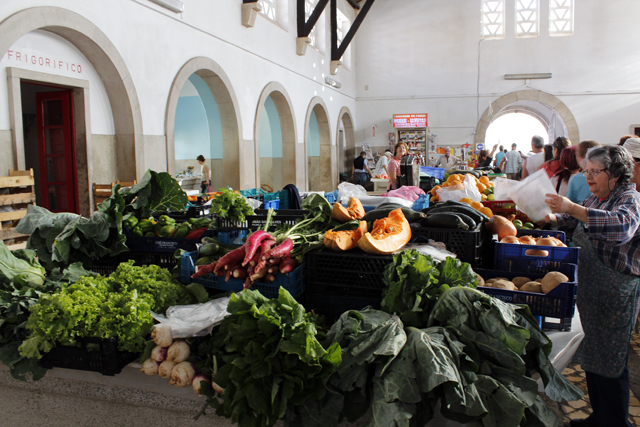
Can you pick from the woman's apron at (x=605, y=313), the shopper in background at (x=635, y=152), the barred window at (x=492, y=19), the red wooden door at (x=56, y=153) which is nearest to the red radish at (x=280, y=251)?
the woman's apron at (x=605, y=313)

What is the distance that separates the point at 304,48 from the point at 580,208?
1020 centimetres

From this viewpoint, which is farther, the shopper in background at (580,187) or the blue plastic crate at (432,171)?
the blue plastic crate at (432,171)

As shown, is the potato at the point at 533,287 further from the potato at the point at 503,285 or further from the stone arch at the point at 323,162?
the stone arch at the point at 323,162

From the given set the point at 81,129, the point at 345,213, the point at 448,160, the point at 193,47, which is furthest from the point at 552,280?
the point at 448,160

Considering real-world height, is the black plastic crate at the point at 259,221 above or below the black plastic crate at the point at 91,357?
above

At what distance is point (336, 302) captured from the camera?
1983 millimetres

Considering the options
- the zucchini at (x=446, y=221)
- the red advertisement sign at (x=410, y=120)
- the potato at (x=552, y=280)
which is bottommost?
the potato at (x=552, y=280)

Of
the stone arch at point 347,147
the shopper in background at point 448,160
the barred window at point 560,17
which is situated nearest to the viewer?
the barred window at point 560,17

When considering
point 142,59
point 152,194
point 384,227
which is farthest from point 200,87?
point 384,227

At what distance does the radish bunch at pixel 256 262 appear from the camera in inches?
76.2

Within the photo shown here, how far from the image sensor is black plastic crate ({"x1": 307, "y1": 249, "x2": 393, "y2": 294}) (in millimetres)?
1931

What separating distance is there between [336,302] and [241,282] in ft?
1.42

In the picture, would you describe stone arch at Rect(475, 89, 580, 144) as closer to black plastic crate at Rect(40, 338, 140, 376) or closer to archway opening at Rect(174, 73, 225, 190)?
archway opening at Rect(174, 73, 225, 190)

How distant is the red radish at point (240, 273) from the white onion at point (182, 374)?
43 centimetres
